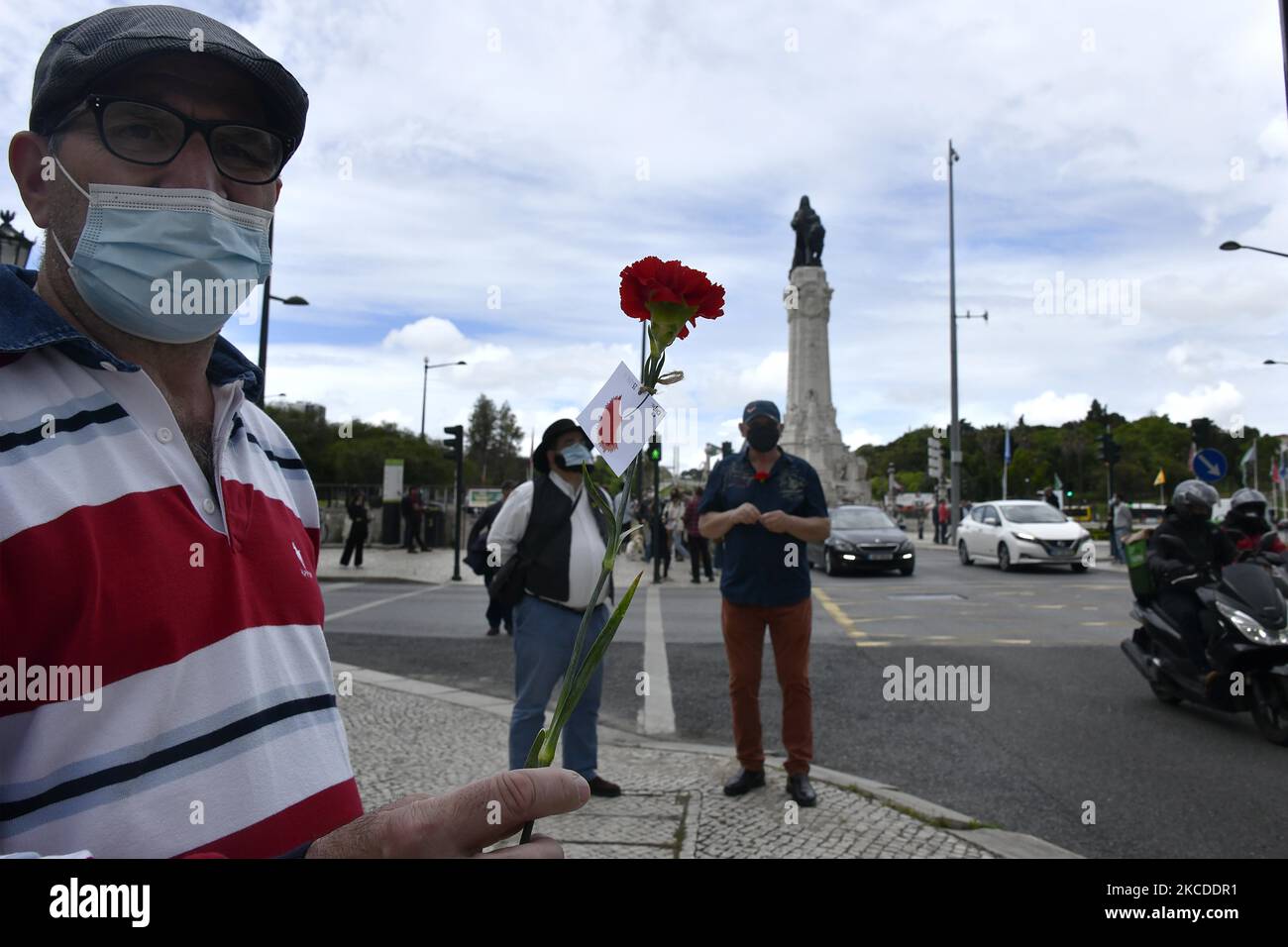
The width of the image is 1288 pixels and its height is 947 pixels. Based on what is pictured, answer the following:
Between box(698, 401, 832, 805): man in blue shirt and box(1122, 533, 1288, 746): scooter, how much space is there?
3333 mm

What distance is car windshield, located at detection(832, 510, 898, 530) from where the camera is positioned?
67.6 ft

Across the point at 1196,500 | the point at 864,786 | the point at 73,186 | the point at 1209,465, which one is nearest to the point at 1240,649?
the point at 1196,500

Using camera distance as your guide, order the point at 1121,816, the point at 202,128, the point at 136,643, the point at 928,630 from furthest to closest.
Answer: the point at 928,630 < the point at 1121,816 < the point at 202,128 < the point at 136,643

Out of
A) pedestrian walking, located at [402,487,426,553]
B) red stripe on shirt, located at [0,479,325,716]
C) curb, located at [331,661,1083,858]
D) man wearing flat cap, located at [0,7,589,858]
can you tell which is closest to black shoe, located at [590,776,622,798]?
curb, located at [331,661,1083,858]

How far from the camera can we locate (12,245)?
6.07m

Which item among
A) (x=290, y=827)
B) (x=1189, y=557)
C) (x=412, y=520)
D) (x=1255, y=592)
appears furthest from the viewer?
(x=412, y=520)

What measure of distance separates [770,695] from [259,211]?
6758mm

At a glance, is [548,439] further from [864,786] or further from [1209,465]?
[1209,465]

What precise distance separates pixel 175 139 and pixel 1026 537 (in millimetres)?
20821

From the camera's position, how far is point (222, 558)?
1.17 m

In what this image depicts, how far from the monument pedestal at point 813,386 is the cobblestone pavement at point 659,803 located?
39194mm
